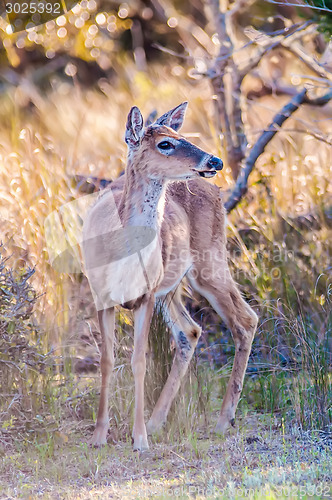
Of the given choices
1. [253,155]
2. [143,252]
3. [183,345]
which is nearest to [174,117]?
[143,252]

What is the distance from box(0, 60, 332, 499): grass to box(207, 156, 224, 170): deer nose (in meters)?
1.16

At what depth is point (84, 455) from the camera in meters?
5.96

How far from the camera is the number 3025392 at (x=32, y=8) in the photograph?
11.6 m

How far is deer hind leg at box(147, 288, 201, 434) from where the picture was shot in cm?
670

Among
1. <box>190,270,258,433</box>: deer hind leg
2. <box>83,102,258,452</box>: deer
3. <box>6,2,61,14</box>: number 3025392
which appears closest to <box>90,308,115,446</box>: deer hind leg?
<box>83,102,258,452</box>: deer

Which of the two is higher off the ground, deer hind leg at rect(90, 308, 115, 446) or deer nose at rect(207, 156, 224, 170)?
deer nose at rect(207, 156, 224, 170)

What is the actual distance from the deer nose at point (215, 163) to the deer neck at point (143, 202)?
0.37 meters

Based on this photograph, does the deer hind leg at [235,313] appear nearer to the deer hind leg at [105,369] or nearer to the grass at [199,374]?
the grass at [199,374]

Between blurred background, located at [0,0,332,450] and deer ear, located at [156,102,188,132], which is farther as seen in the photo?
deer ear, located at [156,102,188,132]

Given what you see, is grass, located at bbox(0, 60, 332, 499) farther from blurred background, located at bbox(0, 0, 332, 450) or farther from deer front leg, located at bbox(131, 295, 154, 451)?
deer front leg, located at bbox(131, 295, 154, 451)

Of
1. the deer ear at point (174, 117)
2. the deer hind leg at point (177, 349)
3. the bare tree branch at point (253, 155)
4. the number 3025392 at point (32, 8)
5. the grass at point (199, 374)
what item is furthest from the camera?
the number 3025392 at point (32, 8)

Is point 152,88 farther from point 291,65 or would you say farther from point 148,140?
point 148,140

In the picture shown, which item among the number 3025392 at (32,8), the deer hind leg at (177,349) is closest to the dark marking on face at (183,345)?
the deer hind leg at (177,349)

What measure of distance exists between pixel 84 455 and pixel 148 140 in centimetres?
231
